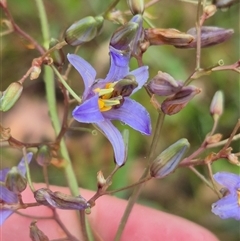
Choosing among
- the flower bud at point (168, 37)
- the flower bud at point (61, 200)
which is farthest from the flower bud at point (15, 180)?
the flower bud at point (168, 37)

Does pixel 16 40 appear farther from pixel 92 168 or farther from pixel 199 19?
pixel 199 19

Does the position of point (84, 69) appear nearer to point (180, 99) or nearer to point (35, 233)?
point (180, 99)

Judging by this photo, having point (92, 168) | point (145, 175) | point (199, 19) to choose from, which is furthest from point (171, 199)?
point (199, 19)

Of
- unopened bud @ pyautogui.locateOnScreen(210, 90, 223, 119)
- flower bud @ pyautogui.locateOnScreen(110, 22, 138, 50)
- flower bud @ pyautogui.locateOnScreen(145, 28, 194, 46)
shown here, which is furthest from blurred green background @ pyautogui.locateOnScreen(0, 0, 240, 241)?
flower bud @ pyautogui.locateOnScreen(110, 22, 138, 50)

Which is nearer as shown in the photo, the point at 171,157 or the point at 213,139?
the point at 171,157

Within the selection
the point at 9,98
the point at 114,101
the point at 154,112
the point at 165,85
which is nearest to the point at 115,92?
the point at 114,101

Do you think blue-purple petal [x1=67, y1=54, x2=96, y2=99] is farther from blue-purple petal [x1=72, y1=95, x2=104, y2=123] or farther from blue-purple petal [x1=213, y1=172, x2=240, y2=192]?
blue-purple petal [x1=213, y1=172, x2=240, y2=192]

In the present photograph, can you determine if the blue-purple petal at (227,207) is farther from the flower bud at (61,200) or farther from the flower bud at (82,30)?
the flower bud at (82,30)
